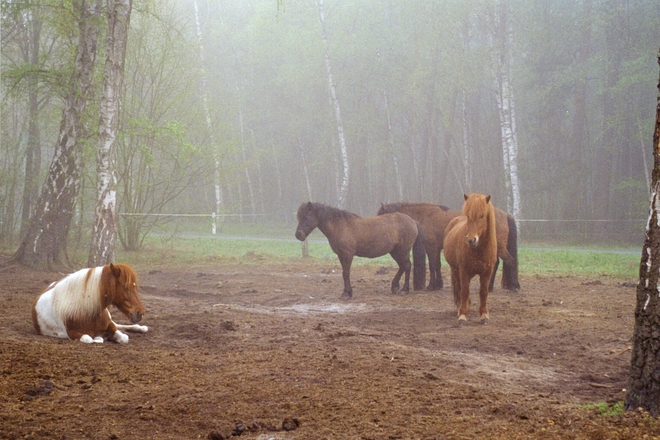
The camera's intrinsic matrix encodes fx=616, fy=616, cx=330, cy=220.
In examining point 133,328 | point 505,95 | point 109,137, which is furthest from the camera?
point 505,95

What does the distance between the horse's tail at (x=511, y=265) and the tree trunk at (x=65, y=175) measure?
30.5 feet

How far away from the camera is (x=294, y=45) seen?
1437 inches

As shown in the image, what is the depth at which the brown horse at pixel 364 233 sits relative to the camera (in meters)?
11.5

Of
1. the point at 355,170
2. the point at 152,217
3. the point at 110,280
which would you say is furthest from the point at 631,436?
the point at 355,170

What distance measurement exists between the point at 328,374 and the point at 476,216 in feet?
12.2

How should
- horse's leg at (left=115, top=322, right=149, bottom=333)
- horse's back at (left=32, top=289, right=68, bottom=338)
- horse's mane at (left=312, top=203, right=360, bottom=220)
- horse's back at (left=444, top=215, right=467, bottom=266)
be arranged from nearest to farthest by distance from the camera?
horse's back at (left=32, top=289, right=68, bottom=338)
horse's leg at (left=115, top=322, right=149, bottom=333)
horse's back at (left=444, top=215, right=467, bottom=266)
horse's mane at (left=312, top=203, right=360, bottom=220)

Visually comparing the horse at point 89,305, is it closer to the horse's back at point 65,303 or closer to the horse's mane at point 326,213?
the horse's back at point 65,303

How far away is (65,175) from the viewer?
13641mm

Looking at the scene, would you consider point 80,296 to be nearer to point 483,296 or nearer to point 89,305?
point 89,305

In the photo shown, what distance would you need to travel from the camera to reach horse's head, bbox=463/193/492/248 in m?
7.99

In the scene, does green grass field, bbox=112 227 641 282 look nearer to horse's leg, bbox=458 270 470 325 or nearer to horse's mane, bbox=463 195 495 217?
horse's leg, bbox=458 270 470 325

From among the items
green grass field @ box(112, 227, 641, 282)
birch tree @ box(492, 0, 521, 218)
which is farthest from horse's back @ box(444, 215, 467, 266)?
birch tree @ box(492, 0, 521, 218)

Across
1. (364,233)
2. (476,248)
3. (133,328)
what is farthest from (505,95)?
(133,328)

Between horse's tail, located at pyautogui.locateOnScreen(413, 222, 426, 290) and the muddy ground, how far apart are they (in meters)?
2.16
